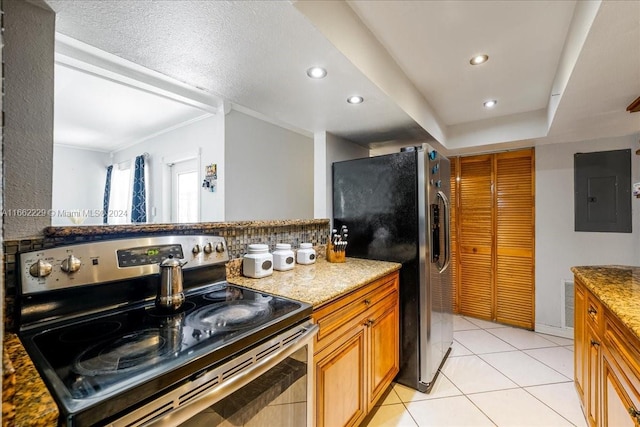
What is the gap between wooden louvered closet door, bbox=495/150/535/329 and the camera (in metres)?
2.99

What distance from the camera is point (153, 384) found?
0.65m

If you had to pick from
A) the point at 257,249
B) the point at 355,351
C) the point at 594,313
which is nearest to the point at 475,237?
the point at 594,313

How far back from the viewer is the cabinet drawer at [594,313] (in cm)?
135

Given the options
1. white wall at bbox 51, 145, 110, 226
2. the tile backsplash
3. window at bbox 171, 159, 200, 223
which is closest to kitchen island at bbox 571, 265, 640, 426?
the tile backsplash

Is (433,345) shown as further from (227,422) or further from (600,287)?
(227,422)

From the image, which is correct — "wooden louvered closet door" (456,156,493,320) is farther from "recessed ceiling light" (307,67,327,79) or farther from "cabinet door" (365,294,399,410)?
"recessed ceiling light" (307,67,327,79)

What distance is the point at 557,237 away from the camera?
112 inches

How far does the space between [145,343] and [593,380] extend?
2120mm

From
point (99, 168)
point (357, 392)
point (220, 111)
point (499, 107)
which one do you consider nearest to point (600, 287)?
point (357, 392)

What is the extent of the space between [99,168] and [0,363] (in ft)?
9.19

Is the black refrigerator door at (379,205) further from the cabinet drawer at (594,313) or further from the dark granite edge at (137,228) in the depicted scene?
the cabinet drawer at (594,313)

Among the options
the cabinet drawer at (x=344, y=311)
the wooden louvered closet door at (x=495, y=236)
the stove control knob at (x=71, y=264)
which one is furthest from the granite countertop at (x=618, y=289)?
the stove control knob at (x=71, y=264)

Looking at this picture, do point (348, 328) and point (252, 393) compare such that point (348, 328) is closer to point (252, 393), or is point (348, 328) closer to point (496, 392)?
point (252, 393)

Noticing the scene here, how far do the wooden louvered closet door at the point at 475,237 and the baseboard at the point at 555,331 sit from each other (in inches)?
17.4
